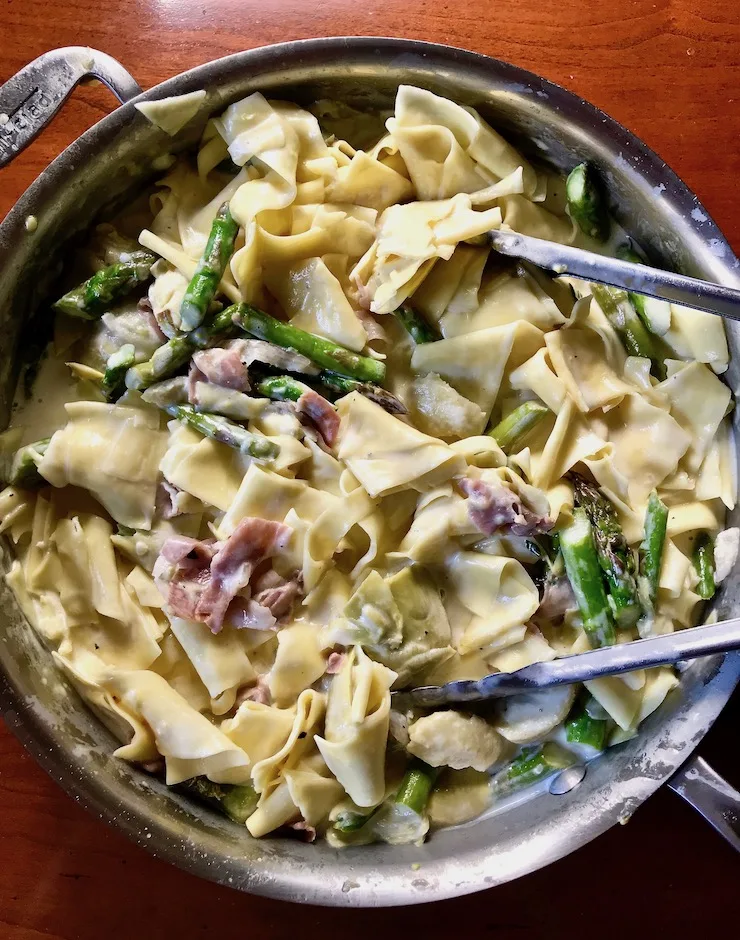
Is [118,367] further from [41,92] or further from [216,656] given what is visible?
[216,656]

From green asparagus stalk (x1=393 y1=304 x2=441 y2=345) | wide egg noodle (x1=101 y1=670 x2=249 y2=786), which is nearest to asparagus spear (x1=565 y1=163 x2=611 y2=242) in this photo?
green asparagus stalk (x1=393 y1=304 x2=441 y2=345)

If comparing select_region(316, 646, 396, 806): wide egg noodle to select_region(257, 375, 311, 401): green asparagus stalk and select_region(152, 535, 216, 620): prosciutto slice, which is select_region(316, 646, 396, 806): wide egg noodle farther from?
select_region(257, 375, 311, 401): green asparagus stalk

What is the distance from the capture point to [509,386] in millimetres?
2291

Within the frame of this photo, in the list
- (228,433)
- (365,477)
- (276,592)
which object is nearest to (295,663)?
(276,592)

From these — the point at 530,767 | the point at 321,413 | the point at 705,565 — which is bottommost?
the point at 530,767

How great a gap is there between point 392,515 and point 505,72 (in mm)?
1269

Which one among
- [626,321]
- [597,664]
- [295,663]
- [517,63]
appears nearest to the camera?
[597,664]

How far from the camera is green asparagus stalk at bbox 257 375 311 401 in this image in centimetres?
218

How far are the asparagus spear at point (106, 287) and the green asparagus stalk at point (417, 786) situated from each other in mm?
1625

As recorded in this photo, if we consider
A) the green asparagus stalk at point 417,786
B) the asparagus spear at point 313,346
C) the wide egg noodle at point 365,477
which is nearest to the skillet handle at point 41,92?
the wide egg noodle at point 365,477

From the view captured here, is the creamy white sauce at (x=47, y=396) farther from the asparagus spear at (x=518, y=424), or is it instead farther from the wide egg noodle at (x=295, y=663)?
the asparagus spear at (x=518, y=424)

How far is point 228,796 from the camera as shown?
2209 mm

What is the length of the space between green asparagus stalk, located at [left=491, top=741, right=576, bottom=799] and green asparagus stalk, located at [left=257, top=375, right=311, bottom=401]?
1.25 m

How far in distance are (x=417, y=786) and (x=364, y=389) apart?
115 centimetres
